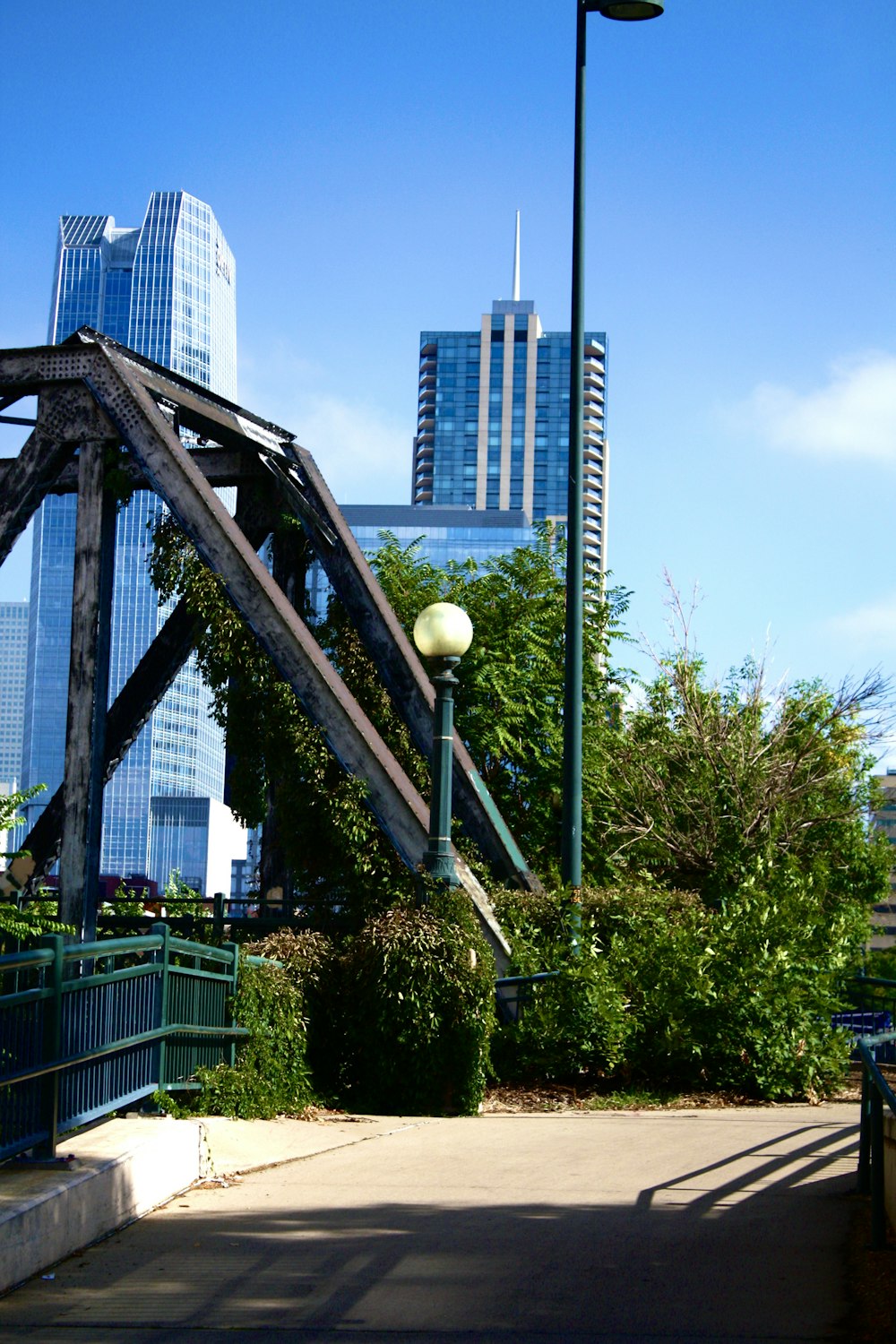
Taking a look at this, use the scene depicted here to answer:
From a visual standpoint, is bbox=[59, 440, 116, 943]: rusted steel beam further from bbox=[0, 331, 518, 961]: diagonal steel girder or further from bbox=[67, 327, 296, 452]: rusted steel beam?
bbox=[67, 327, 296, 452]: rusted steel beam

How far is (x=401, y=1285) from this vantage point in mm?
5555

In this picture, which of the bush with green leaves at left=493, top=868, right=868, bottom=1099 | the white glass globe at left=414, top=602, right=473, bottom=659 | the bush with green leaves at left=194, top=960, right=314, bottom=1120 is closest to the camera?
the bush with green leaves at left=194, top=960, right=314, bottom=1120

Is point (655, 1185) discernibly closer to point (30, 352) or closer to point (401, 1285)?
point (401, 1285)

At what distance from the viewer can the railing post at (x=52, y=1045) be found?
6.12 metres

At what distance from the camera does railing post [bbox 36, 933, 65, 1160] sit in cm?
612

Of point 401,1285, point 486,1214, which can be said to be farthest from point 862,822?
point 401,1285

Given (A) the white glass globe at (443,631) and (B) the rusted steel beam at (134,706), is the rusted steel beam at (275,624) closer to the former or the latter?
(A) the white glass globe at (443,631)

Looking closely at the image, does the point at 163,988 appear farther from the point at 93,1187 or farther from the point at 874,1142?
the point at 874,1142

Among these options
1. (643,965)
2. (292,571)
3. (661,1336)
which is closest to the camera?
(661,1336)

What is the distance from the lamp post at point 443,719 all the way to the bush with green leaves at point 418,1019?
0.60 meters

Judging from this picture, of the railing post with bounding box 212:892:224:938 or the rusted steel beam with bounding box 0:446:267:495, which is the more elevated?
the rusted steel beam with bounding box 0:446:267:495

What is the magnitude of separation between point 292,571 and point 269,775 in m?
2.87

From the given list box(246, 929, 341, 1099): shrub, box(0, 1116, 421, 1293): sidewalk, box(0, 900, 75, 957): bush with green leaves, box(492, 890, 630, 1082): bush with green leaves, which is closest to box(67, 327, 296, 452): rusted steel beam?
box(0, 900, 75, 957): bush with green leaves

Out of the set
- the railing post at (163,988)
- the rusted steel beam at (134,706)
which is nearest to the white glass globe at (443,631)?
the rusted steel beam at (134,706)
